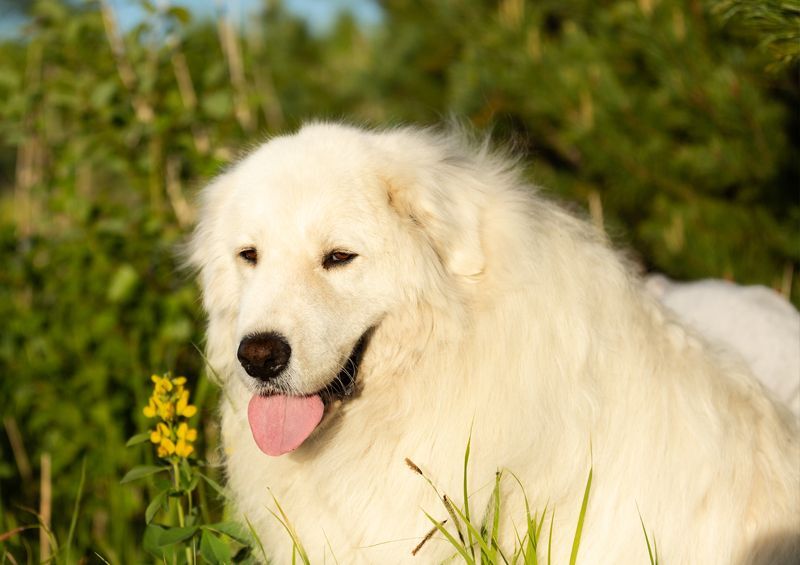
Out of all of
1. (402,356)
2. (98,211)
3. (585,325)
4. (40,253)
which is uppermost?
(585,325)

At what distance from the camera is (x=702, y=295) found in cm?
338

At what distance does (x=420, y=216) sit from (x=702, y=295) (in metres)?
1.59

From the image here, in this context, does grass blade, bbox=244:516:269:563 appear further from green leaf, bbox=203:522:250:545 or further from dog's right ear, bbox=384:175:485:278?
dog's right ear, bbox=384:175:485:278

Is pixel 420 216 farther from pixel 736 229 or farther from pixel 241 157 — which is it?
pixel 736 229

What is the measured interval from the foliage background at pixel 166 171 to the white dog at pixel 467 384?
1.08m

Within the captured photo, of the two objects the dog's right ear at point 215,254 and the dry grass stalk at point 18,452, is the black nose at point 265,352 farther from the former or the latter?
the dry grass stalk at point 18,452

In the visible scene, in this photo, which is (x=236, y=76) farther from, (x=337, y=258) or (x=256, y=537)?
(x=256, y=537)

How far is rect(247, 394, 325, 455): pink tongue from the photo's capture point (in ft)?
7.66

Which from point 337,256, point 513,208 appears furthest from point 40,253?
point 513,208

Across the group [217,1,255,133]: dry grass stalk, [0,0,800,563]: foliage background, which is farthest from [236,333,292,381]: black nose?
[217,1,255,133]: dry grass stalk

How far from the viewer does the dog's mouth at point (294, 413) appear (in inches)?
91.9

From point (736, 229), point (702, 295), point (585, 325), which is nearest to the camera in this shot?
point (585, 325)

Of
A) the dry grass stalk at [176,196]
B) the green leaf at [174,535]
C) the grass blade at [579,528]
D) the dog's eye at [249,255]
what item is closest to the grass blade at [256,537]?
the green leaf at [174,535]

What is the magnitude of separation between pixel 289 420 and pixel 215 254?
24.6 inches
